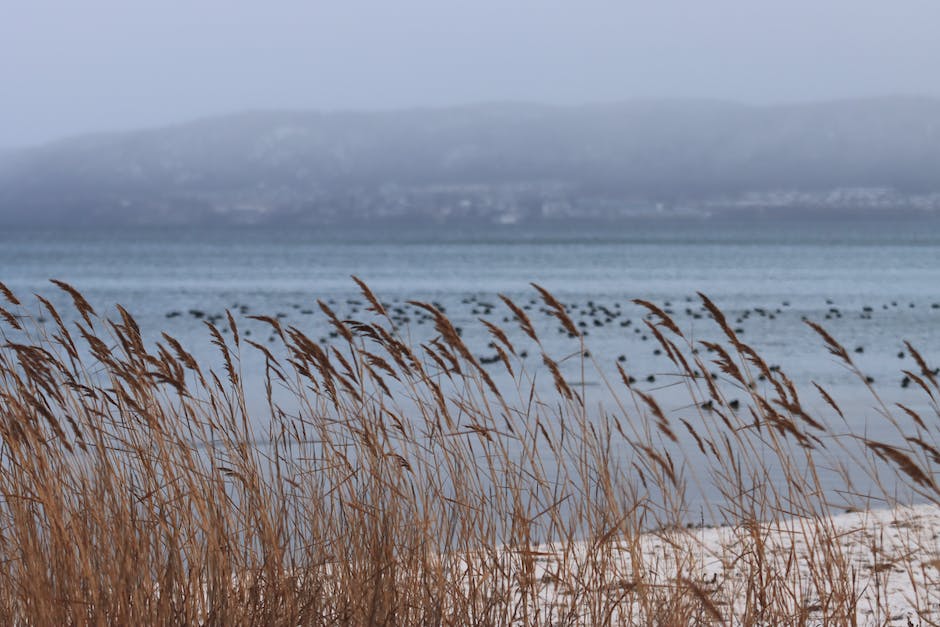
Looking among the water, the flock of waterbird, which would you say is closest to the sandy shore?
the water

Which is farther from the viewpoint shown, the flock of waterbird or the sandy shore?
the flock of waterbird

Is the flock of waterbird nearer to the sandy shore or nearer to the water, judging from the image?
the water

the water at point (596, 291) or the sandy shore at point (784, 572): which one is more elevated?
the sandy shore at point (784, 572)

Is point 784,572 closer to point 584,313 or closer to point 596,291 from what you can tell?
point 584,313

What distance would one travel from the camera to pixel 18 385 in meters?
3.94

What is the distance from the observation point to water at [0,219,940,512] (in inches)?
768

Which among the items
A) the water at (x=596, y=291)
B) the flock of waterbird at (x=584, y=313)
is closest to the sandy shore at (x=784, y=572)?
the water at (x=596, y=291)

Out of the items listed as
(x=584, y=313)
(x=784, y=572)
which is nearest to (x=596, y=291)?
(x=584, y=313)

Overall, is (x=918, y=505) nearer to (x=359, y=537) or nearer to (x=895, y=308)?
(x=359, y=537)

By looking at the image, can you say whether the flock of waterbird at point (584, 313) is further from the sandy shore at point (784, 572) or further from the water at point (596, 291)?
the sandy shore at point (784, 572)

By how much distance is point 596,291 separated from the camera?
39656 mm

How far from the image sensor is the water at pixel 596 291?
64.0 ft

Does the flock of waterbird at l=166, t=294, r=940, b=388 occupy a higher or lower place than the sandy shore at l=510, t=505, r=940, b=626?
lower

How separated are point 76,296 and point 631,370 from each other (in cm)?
1471
